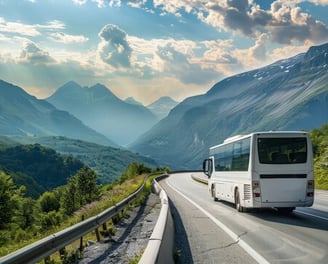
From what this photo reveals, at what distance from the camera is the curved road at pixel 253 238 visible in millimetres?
8703

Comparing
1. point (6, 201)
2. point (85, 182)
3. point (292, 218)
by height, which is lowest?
point (6, 201)

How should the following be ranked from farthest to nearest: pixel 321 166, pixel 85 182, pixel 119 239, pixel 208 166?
1. pixel 85 182
2. pixel 321 166
3. pixel 208 166
4. pixel 119 239

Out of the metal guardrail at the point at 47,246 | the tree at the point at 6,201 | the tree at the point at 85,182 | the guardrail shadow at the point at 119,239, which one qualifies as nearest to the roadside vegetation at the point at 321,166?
the guardrail shadow at the point at 119,239

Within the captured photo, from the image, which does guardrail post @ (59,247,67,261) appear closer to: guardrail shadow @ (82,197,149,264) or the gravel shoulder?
the gravel shoulder

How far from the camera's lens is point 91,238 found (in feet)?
39.5

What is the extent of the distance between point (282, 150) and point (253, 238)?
18.2 ft

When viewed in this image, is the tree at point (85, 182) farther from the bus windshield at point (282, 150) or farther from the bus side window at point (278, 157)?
the bus side window at point (278, 157)

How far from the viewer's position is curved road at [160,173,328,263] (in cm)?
870

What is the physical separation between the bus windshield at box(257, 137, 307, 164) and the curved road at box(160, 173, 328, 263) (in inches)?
80.4

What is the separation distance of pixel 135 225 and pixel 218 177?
9.59 metres

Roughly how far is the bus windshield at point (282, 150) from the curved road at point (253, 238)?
2042 millimetres

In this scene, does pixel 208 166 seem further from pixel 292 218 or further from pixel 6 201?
pixel 6 201

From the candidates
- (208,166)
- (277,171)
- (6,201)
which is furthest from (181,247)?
(6,201)

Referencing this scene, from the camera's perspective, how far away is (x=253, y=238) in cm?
1137
